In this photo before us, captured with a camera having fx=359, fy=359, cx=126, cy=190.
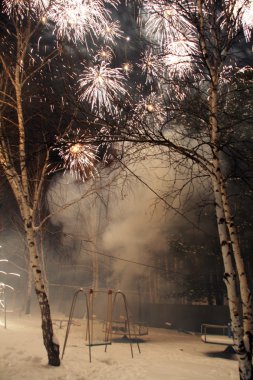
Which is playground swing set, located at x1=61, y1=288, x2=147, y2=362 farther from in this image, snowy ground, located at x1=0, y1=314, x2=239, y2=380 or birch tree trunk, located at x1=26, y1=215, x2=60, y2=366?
birch tree trunk, located at x1=26, y1=215, x2=60, y2=366

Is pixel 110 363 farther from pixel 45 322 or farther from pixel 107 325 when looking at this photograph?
pixel 107 325

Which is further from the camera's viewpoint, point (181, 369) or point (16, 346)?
point (16, 346)

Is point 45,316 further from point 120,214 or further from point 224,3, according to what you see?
point 120,214

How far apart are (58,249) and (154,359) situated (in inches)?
803

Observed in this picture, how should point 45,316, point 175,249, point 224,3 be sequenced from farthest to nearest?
1. point 175,249
2. point 45,316
3. point 224,3

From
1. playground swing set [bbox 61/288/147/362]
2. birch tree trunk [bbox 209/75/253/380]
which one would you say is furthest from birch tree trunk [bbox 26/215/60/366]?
birch tree trunk [bbox 209/75/253/380]

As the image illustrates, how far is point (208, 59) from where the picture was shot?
287 inches

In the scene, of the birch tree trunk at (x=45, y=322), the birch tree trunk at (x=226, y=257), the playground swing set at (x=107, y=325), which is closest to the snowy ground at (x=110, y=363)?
the birch tree trunk at (x=45, y=322)

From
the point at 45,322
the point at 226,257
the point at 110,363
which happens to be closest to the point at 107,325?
the point at 110,363

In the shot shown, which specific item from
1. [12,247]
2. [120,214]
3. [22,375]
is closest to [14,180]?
[22,375]

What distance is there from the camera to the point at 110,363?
1005 centimetres

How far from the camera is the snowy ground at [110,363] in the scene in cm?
840

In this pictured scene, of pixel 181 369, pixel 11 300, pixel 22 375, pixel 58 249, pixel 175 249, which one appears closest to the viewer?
pixel 22 375

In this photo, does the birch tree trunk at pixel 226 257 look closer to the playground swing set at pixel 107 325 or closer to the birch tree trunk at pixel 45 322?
the birch tree trunk at pixel 45 322
